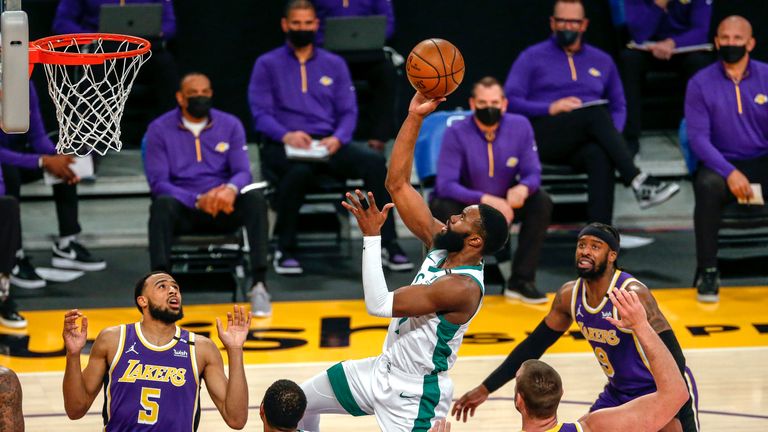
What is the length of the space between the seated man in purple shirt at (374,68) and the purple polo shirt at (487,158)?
1.02m

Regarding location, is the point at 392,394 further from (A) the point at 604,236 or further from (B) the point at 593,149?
(B) the point at 593,149

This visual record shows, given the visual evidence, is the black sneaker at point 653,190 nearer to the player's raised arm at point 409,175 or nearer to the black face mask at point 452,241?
the player's raised arm at point 409,175

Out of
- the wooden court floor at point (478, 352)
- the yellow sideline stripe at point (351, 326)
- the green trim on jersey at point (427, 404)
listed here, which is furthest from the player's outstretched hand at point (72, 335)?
the yellow sideline stripe at point (351, 326)

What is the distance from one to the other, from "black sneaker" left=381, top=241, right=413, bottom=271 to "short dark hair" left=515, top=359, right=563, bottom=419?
4.67m

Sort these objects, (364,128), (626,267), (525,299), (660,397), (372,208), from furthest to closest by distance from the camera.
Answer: (364,128) < (626,267) < (525,299) < (372,208) < (660,397)

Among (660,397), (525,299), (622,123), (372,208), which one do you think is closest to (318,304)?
(525,299)

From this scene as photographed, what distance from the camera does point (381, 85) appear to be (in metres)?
10.0

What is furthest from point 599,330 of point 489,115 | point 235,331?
point 489,115

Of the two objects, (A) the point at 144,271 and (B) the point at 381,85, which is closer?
(A) the point at 144,271

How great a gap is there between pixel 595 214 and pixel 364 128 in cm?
243

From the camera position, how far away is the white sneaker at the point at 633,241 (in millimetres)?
9750

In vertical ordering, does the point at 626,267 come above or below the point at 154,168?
below

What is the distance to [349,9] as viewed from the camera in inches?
401

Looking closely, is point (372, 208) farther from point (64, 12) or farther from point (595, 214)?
point (64, 12)
